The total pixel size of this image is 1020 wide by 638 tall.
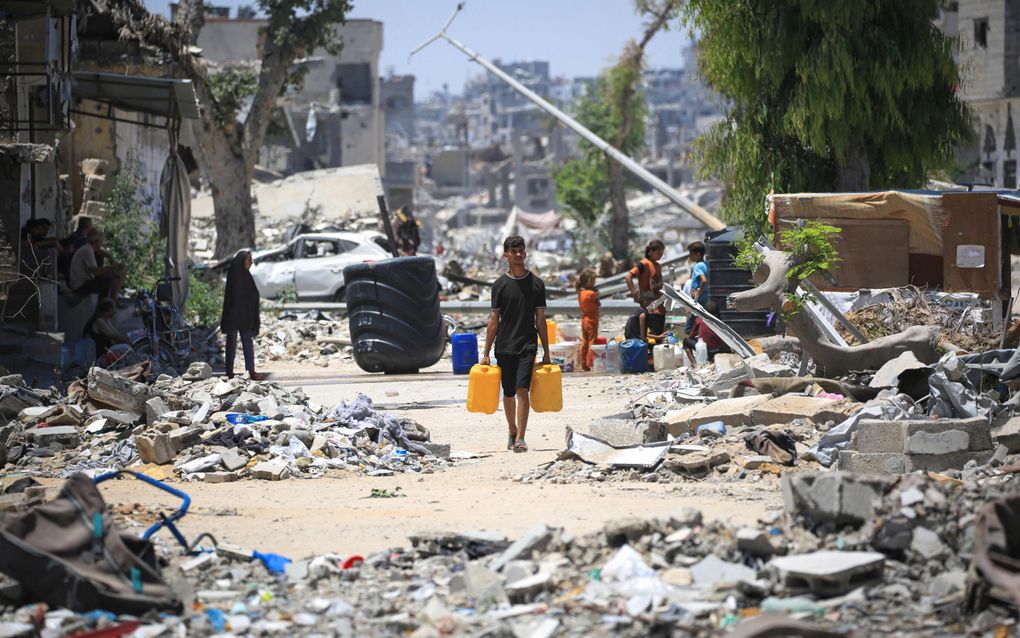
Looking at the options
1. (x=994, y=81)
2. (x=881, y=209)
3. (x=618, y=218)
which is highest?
(x=994, y=81)

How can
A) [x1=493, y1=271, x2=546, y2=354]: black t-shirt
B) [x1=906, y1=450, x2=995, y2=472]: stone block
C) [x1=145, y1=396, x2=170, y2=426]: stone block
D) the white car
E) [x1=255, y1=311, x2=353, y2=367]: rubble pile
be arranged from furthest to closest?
the white car
[x1=255, y1=311, x2=353, y2=367]: rubble pile
[x1=145, y1=396, x2=170, y2=426]: stone block
[x1=493, y1=271, x2=546, y2=354]: black t-shirt
[x1=906, y1=450, x2=995, y2=472]: stone block

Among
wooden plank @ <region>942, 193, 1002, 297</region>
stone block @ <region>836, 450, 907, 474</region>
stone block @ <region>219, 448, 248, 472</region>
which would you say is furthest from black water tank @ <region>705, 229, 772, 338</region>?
stone block @ <region>219, 448, 248, 472</region>

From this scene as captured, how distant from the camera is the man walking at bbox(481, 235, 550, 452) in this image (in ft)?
32.8

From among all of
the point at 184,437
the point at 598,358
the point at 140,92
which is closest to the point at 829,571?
the point at 184,437

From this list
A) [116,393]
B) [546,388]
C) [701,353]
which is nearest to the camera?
[546,388]

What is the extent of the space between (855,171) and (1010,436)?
10.6m

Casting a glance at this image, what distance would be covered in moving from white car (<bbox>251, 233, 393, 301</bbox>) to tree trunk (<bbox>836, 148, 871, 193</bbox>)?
1088cm

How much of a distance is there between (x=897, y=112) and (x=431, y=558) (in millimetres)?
13408

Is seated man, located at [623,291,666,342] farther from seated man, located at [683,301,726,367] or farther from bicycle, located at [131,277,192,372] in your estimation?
bicycle, located at [131,277,192,372]

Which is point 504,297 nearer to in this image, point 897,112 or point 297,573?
point 297,573

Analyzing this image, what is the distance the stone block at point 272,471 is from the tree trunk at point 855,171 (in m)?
11.5

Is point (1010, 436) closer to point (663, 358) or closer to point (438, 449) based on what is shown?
point (438, 449)

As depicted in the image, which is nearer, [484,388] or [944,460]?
[944,460]

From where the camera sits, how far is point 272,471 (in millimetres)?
9281
